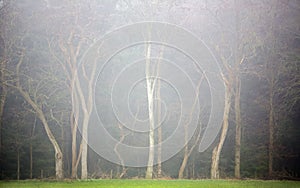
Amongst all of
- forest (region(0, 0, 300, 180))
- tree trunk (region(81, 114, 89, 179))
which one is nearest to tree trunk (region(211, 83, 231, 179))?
forest (region(0, 0, 300, 180))

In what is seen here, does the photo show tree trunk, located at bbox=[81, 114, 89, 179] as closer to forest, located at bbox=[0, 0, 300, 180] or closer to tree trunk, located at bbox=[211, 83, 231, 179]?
forest, located at bbox=[0, 0, 300, 180]

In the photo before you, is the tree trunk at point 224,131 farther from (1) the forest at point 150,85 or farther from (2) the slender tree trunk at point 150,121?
(2) the slender tree trunk at point 150,121

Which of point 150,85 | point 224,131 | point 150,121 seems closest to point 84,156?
point 150,121

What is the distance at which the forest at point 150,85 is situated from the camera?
20.5 meters

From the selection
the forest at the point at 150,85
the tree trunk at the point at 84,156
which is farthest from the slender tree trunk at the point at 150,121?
the tree trunk at the point at 84,156

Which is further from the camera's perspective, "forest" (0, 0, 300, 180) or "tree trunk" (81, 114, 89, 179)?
"forest" (0, 0, 300, 180)

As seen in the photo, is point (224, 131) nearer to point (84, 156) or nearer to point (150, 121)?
point (150, 121)

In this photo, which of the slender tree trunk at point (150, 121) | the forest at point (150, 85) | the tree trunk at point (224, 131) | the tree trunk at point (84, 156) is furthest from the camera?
the slender tree trunk at point (150, 121)

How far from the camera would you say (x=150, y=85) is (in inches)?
851

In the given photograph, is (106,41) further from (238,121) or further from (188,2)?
(238,121)

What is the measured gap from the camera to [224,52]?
21688 mm

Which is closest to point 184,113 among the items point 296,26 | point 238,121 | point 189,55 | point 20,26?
point 189,55

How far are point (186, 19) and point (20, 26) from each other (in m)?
7.46

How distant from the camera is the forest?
2045 centimetres
